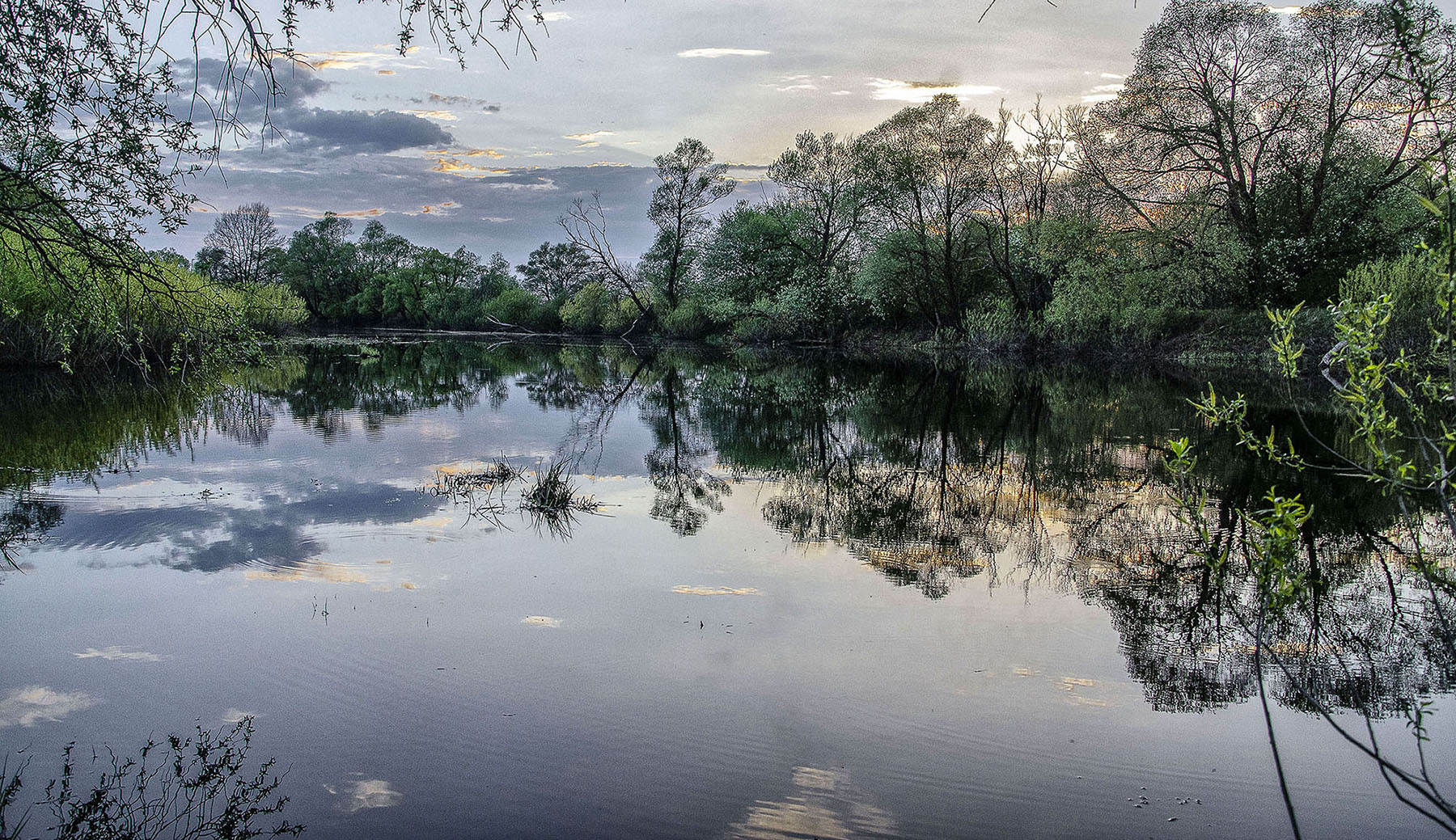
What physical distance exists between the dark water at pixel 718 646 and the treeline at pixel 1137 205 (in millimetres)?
18519

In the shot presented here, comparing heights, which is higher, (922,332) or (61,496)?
(922,332)

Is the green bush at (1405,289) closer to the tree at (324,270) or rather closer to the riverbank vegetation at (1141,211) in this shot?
the riverbank vegetation at (1141,211)

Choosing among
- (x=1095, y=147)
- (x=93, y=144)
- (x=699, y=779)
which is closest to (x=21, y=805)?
(x=699, y=779)

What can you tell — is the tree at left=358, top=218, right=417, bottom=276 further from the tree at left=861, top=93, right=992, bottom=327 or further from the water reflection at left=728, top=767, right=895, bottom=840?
the water reflection at left=728, top=767, right=895, bottom=840

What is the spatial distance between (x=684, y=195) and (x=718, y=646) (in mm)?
53607

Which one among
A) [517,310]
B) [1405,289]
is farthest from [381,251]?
[1405,289]

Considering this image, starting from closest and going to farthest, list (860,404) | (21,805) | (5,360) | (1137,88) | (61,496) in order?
1. (21,805)
2. (61,496)
3. (860,404)
4. (5,360)
5. (1137,88)

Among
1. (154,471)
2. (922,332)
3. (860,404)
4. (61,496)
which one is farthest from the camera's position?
(922,332)

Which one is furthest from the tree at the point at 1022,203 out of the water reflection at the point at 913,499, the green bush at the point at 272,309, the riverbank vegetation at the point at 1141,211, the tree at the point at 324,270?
the tree at the point at 324,270

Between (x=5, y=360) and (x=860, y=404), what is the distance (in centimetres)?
2518

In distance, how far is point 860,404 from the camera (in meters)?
21.9

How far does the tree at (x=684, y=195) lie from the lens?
5622cm

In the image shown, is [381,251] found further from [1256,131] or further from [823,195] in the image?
[1256,131]

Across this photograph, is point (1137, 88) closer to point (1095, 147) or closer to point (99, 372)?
point (1095, 147)
